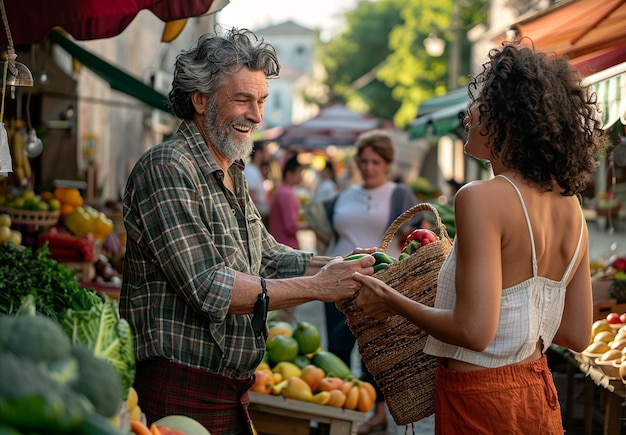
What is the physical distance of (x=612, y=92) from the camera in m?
5.05

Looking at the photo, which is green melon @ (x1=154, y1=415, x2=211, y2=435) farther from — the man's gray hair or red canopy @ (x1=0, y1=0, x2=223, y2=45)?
red canopy @ (x1=0, y1=0, x2=223, y2=45)

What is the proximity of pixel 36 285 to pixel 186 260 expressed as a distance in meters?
1.13

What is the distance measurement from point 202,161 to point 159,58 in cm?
1719

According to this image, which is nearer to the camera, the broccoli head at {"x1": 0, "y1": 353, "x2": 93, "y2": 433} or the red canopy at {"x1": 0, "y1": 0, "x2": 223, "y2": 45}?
the broccoli head at {"x1": 0, "y1": 353, "x2": 93, "y2": 433}

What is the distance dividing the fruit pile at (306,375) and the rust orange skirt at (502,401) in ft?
7.65

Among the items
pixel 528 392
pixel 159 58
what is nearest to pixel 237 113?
pixel 528 392

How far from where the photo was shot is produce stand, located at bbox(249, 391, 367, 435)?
5.16m

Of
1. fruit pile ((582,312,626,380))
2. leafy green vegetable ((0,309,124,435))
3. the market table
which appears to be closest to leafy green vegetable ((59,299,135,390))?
leafy green vegetable ((0,309,124,435))

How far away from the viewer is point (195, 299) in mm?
2881

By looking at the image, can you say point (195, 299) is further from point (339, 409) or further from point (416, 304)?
point (339, 409)

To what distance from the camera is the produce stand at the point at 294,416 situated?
516 centimetres

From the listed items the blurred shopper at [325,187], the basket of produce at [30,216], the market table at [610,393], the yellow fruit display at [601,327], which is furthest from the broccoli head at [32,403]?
the blurred shopper at [325,187]

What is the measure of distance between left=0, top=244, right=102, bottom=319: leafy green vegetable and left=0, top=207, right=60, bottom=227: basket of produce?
2.39 meters

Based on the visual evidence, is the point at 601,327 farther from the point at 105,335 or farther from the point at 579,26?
the point at 105,335
